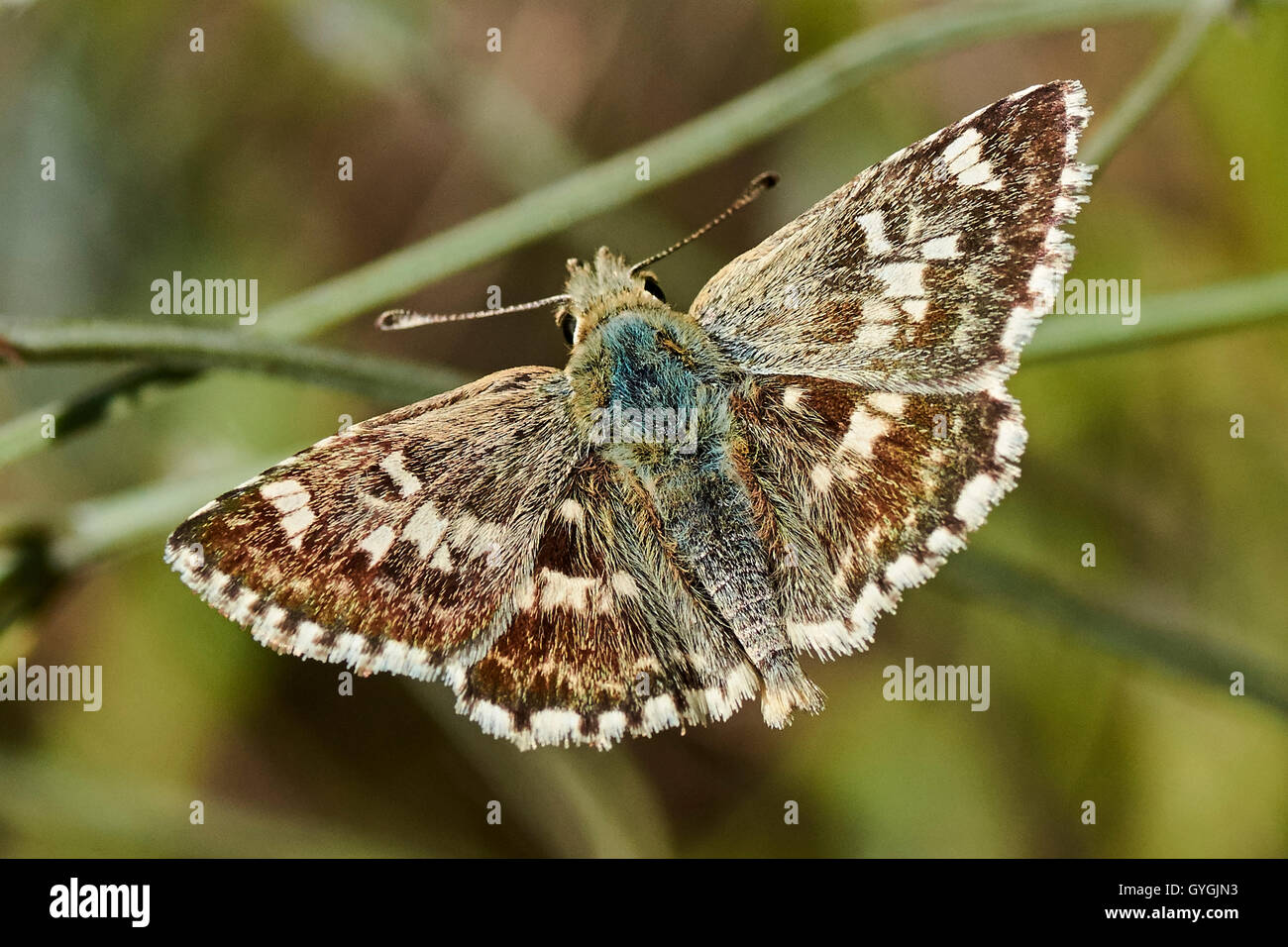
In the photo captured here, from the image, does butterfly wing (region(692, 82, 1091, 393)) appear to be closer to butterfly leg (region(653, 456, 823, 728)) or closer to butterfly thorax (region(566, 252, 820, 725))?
butterfly thorax (region(566, 252, 820, 725))

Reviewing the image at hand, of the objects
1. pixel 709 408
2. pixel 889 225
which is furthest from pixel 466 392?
pixel 889 225

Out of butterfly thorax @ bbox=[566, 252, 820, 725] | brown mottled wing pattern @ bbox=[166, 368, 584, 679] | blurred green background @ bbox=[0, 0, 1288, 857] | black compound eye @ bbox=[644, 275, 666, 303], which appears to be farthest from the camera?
blurred green background @ bbox=[0, 0, 1288, 857]

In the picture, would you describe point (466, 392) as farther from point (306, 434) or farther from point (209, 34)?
point (209, 34)

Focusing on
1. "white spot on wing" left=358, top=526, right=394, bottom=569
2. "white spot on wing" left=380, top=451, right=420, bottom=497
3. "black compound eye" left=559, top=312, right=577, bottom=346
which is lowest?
"white spot on wing" left=358, top=526, right=394, bottom=569

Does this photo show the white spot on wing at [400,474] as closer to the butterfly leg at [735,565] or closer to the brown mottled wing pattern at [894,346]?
the butterfly leg at [735,565]

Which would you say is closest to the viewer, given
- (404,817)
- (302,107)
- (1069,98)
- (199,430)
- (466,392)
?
(1069,98)

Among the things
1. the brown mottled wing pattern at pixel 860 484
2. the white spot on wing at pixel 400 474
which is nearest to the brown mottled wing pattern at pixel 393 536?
the white spot on wing at pixel 400 474

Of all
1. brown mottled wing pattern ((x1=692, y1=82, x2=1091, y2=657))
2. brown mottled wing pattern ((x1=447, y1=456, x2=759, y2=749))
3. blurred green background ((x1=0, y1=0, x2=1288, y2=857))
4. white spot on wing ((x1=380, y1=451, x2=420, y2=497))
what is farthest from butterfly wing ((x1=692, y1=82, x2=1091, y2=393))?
blurred green background ((x1=0, y1=0, x2=1288, y2=857))
